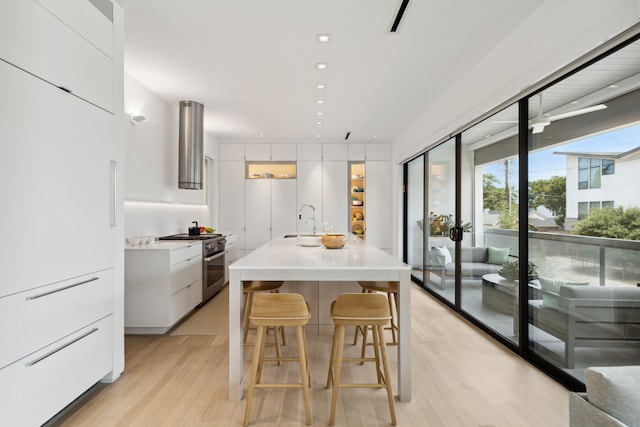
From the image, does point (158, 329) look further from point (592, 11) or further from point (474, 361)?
point (592, 11)

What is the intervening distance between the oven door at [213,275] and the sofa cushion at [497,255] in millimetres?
3377

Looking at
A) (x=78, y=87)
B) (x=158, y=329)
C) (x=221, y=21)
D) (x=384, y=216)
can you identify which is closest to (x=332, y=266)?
(x=78, y=87)

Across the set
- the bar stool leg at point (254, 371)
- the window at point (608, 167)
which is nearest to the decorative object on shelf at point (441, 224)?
the window at point (608, 167)

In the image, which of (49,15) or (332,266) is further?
(332,266)

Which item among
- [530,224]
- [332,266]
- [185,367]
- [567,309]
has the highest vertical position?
[530,224]

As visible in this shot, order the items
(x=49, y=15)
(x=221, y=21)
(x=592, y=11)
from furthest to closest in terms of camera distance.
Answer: (x=221, y=21) < (x=592, y=11) < (x=49, y=15)

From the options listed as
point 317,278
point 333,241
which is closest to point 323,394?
point 317,278

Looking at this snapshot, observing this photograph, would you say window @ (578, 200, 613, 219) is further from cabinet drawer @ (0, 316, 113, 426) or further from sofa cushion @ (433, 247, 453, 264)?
cabinet drawer @ (0, 316, 113, 426)

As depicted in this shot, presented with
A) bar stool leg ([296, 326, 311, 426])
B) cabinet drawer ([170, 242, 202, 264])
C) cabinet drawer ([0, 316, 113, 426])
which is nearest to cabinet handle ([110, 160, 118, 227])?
cabinet drawer ([0, 316, 113, 426])

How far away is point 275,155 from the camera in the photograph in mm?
7129

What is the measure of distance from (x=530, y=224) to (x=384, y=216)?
179 inches

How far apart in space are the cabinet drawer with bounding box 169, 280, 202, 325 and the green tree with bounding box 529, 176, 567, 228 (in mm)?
3455

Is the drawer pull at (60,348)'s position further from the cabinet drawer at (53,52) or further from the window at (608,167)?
the window at (608,167)

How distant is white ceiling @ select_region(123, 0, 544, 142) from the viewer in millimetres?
2551
